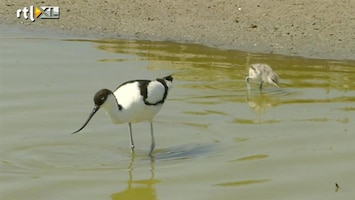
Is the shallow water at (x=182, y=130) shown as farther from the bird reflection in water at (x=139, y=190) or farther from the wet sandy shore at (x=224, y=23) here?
the wet sandy shore at (x=224, y=23)

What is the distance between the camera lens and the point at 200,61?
12.5m

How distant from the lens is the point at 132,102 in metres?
8.09

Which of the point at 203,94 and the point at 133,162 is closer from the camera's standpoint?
the point at 133,162

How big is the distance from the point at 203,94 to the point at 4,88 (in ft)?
7.39

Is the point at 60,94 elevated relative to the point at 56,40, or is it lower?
lower

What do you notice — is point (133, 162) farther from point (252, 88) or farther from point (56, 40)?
point (56, 40)

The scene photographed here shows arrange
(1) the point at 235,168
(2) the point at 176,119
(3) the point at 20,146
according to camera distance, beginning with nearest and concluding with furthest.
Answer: (1) the point at 235,168 → (3) the point at 20,146 → (2) the point at 176,119

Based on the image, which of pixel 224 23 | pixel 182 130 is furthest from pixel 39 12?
pixel 182 130

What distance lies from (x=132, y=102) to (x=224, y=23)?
6624mm

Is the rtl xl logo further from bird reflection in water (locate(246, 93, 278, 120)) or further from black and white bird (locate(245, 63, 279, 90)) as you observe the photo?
bird reflection in water (locate(246, 93, 278, 120))

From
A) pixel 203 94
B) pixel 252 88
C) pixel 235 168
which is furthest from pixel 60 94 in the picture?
pixel 235 168

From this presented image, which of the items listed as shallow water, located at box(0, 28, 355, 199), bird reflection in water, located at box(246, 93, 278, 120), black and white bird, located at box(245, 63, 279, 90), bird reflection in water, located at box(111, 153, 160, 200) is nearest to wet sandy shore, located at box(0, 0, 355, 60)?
shallow water, located at box(0, 28, 355, 199)

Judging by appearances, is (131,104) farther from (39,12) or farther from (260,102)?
(39,12)

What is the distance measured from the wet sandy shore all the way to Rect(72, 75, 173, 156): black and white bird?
199 inches
